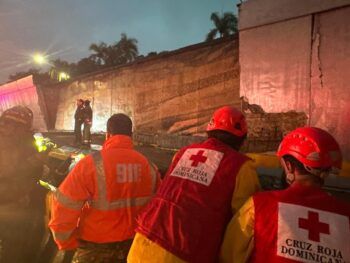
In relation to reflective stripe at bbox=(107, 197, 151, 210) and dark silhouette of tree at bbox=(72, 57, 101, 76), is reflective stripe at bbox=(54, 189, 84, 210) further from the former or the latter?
dark silhouette of tree at bbox=(72, 57, 101, 76)

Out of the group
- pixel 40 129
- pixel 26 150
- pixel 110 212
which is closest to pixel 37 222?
pixel 26 150

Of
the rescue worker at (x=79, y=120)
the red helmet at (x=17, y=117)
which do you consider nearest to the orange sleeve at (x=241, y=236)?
the red helmet at (x=17, y=117)

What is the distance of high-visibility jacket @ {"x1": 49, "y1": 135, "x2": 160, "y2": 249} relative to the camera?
258 centimetres

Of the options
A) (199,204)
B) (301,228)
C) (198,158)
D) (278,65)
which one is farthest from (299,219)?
(278,65)

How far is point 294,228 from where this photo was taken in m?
1.61

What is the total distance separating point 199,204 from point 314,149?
0.71 meters

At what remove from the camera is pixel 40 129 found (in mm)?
22234

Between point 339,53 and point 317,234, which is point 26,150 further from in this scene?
point 339,53

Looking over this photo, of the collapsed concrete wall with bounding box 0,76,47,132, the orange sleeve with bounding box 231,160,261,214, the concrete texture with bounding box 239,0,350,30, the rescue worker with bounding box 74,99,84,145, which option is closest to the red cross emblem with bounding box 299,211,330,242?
the orange sleeve with bounding box 231,160,261,214

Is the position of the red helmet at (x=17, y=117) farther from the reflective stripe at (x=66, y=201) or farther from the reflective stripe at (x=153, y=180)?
the reflective stripe at (x=153, y=180)

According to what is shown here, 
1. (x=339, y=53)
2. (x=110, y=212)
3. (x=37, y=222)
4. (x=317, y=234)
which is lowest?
(x=37, y=222)

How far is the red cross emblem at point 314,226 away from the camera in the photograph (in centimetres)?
158

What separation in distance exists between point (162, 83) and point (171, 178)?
10689mm

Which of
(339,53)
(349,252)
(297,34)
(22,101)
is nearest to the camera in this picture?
(349,252)
